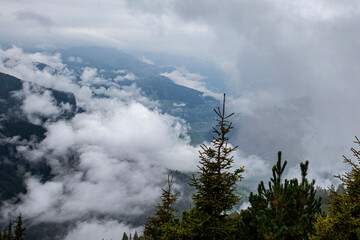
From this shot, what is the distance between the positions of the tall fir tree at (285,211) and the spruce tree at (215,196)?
1490 millimetres

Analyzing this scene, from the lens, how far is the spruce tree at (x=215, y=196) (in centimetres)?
1692

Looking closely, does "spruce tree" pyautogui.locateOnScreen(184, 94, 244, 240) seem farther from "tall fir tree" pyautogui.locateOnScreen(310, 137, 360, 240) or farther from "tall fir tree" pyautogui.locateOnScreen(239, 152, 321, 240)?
"tall fir tree" pyautogui.locateOnScreen(310, 137, 360, 240)

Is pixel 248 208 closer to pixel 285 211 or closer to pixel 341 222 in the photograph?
pixel 285 211

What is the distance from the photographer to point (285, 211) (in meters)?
14.6

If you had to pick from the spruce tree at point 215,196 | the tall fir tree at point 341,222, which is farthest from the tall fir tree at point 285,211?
the spruce tree at point 215,196

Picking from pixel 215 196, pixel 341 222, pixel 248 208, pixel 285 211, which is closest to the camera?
pixel 341 222

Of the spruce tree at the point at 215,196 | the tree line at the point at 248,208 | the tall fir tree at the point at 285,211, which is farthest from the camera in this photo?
the spruce tree at the point at 215,196

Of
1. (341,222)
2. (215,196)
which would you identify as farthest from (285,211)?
(215,196)

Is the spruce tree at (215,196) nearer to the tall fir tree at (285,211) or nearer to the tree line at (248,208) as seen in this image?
the tree line at (248,208)

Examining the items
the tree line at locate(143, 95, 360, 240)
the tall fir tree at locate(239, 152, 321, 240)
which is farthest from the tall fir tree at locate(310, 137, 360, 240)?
the tall fir tree at locate(239, 152, 321, 240)

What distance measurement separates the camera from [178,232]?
56.2 ft

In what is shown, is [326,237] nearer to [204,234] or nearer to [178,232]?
[204,234]

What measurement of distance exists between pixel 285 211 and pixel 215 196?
4793mm

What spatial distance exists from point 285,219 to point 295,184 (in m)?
2.37
